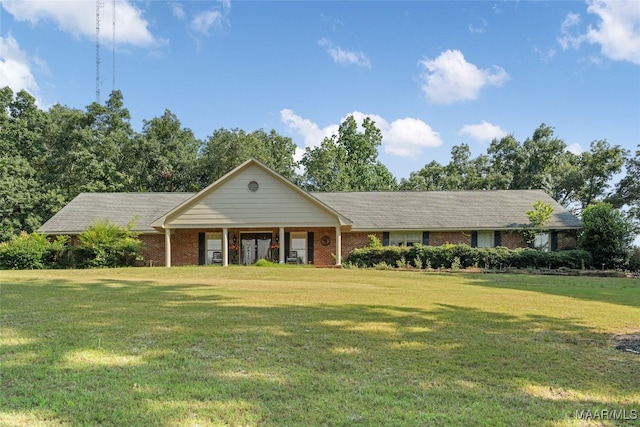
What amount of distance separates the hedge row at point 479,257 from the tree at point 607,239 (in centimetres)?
115

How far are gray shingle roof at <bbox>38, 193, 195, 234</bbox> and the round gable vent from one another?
5545mm

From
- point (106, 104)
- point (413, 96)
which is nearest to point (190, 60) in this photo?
point (413, 96)

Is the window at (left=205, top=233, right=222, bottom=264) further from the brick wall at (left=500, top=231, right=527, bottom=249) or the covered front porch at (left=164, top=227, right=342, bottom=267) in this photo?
the brick wall at (left=500, top=231, right=527, bottom=249)

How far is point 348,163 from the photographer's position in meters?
46.0

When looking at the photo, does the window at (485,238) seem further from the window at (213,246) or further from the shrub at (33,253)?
the shrub at (33,253)

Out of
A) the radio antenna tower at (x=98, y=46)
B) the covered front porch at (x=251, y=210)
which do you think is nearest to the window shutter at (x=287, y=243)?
the covered front porch at (x=251, y=210)

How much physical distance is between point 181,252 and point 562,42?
20.2m

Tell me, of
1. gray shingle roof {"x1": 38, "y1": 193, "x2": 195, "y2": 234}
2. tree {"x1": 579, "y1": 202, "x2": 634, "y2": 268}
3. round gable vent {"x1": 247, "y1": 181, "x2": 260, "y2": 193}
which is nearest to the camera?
tree {"x1": 579, "y1": 202, "x2": 634, "y2": 268}

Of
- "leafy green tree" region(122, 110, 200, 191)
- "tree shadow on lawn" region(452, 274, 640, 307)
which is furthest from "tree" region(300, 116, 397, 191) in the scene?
"tree shadow on lawn" region(452, 274, 640, 307)

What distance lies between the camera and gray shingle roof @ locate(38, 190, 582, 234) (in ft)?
78.8

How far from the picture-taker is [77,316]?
7.33 m

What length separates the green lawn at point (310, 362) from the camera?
357cm

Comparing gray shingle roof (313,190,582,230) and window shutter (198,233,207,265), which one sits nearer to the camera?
window shutter (198,233,207,265)

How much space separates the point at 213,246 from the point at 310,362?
65.5 feet
